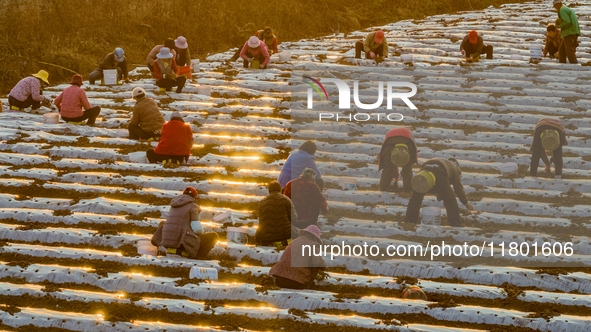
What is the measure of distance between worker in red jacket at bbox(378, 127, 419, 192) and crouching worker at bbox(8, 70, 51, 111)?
6472 millimetres

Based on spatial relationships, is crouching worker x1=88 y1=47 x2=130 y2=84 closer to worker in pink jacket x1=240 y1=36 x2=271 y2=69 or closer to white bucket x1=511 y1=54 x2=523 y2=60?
worker in pink jacket x1=240 y1=36 x2=271 y2=69

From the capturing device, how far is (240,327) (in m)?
8.48

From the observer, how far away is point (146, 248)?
33.1 feet

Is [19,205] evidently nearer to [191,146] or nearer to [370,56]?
[191,146]

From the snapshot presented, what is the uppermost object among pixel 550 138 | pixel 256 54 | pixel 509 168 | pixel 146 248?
pixel 256 54

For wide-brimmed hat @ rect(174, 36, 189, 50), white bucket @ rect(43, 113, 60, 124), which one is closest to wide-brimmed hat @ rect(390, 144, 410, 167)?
white bucket @ rect(43, 113, 60, 124)

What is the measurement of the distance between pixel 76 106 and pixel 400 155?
5876 millimetres

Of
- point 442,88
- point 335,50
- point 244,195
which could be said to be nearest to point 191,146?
point 244,195

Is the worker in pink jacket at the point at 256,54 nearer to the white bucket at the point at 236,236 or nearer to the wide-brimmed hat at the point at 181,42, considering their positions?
the wide-brimmed hat at the point at 181,42

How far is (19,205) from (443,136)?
21.0 feet

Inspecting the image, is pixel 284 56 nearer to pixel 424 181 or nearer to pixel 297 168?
pixel 297 168

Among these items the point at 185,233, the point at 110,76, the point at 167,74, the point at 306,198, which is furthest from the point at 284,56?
the point at 185,233

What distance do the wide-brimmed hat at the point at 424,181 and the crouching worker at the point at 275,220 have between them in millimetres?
1488

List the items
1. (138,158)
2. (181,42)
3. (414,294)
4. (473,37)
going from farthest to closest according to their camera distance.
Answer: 1. (473,37)
2. (181,42)
3. (138,158)
4. (414,294)
